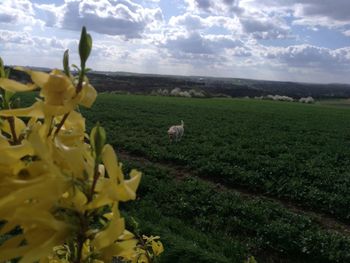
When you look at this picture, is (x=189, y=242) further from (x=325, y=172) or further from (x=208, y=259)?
(x=325, y=172)

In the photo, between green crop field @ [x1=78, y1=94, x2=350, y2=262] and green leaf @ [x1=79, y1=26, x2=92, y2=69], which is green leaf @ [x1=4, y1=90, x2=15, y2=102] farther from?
green crop field @ [x1=78, y1=94, x2=350, y2=262]

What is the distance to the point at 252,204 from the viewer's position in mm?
8617

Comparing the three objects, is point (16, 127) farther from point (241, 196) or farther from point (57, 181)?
point (241, 196)

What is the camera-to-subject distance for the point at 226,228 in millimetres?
7582

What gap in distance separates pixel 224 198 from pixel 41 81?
8534 mm

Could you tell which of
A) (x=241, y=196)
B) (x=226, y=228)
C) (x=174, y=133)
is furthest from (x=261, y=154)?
(x=226, y=228)

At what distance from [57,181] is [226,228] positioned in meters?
7.25

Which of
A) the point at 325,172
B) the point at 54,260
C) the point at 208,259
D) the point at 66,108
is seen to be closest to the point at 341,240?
the point at 208,259

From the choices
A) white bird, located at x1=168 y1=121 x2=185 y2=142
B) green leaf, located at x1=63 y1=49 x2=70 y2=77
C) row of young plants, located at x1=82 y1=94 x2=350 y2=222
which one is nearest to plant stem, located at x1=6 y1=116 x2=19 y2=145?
green leaf, located at x1=63 y1=49 x2=70 y2=77

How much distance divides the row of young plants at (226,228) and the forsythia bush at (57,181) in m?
5.43

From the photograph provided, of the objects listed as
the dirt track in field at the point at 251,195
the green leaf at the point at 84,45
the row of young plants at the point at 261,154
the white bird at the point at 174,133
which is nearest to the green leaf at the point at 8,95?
the green leaf at the point at 84,45

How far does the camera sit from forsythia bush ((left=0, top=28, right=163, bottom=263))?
60 centimetres

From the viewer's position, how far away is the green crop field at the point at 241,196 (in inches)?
265

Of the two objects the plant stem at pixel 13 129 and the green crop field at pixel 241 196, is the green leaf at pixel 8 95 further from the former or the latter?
the green crop field at pixel 241 196
